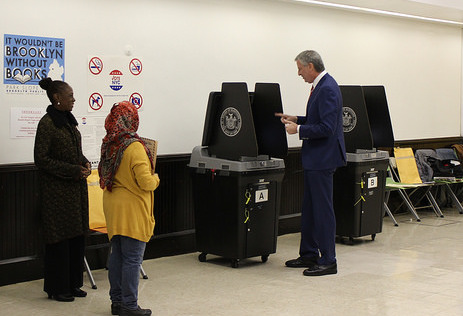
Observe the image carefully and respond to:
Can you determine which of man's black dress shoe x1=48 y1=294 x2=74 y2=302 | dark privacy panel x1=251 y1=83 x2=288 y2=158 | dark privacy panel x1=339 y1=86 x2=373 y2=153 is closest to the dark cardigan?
man's black dress shoe x1=48 y1=294 x2=74 y2=302

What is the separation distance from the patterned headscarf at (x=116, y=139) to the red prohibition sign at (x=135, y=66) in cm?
209

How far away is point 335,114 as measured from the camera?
6203 mm

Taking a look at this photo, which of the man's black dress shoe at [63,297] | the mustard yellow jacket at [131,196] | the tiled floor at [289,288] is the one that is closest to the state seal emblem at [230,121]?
the tiled floor at [289,288]

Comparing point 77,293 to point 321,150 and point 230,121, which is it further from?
point 321,150

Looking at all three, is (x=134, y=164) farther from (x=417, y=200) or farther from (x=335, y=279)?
(x=417, y=200)

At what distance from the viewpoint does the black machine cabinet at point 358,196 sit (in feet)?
24.8

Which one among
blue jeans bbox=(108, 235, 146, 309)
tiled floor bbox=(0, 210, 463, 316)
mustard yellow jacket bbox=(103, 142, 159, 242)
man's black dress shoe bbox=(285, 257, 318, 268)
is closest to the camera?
mustard yellow jacket bbox=(103, 142, 159, 242)

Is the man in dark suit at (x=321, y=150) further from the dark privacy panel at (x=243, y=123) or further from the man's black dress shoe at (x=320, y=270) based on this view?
the dark privacy panel at (x=243, y=123)

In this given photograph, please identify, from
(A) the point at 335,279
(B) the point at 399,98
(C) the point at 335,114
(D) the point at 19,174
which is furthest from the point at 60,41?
(B) the point at 399,98

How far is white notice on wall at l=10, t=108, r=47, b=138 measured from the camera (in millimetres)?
5898

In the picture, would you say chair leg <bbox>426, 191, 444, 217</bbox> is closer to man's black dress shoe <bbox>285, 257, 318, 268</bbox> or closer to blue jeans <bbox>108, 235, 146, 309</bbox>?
man's black dress shoe <bbox>285, 257, 318, 268</bbox>

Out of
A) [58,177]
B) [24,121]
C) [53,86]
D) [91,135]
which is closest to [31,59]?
[24,121]

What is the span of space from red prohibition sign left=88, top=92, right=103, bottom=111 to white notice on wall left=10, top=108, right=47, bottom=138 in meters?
0.51

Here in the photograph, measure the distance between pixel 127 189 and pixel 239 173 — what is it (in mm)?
1818
